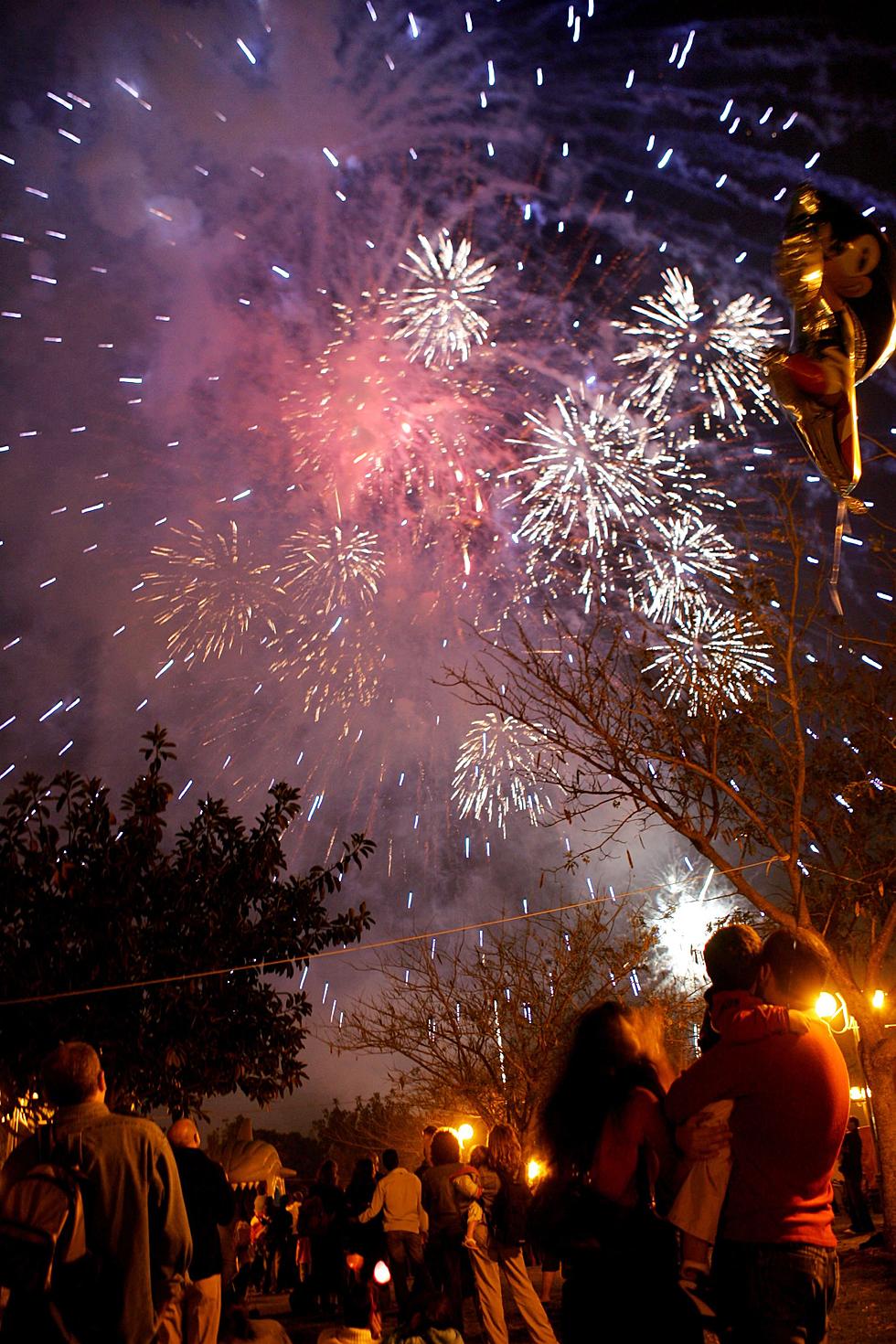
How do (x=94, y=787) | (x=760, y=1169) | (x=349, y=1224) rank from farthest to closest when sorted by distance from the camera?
(x=94, y=787) < (x=349, y=1224) < (x=760, y=1169)

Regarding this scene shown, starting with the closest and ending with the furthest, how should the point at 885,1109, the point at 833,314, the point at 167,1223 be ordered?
1. the point at 167,1223
2. the point at 833,314
3. the point at 885,1109

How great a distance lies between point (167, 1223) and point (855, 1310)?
21.6ft

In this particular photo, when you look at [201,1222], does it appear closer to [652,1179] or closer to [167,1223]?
[167,1223]

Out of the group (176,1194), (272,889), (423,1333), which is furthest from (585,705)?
(176,1194)

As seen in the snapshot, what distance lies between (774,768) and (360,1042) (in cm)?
1602

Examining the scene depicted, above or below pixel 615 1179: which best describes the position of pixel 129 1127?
below

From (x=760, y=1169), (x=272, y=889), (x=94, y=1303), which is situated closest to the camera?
(x=760, y=1169)

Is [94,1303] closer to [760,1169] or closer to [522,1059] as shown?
[760,1169]

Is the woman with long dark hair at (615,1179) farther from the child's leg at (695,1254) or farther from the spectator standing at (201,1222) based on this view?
the spectator standing at (201,1222)

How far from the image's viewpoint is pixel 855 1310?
7645 mm

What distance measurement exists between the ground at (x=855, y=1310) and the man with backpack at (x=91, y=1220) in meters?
5.17

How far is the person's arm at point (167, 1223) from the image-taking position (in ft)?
10.6

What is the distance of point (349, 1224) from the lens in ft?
Answer: 26.3

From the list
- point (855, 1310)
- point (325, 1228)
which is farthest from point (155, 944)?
point (855, 1310)
